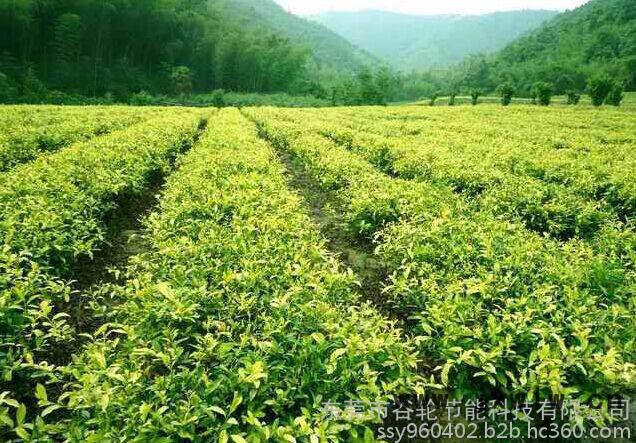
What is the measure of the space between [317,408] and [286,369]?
0.45 metres

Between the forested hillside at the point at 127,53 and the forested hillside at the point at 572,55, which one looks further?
the forested hillside at the point at 572,55

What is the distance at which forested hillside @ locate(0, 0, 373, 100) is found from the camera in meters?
58.8

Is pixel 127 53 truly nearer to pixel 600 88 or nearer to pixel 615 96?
pixel 600 88

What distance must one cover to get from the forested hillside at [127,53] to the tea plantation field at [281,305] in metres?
47.0

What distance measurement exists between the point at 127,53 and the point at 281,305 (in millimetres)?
87526

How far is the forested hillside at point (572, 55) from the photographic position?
301ft

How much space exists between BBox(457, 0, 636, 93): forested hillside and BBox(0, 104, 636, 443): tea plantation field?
302ft

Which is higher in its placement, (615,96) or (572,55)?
(572,55)

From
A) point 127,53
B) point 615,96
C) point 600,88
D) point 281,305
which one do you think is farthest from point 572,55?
point 281,305

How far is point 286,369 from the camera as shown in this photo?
3355 millimetres

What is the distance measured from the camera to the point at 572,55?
12094 cm

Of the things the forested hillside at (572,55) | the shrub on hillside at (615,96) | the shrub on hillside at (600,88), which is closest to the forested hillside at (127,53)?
the shrub on hillside at (600,88)

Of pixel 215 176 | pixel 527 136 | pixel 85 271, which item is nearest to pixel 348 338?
pixel 85 271

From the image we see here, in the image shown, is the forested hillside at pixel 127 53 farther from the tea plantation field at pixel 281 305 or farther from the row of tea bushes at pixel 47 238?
the tea plantation field at pixel 281 305
